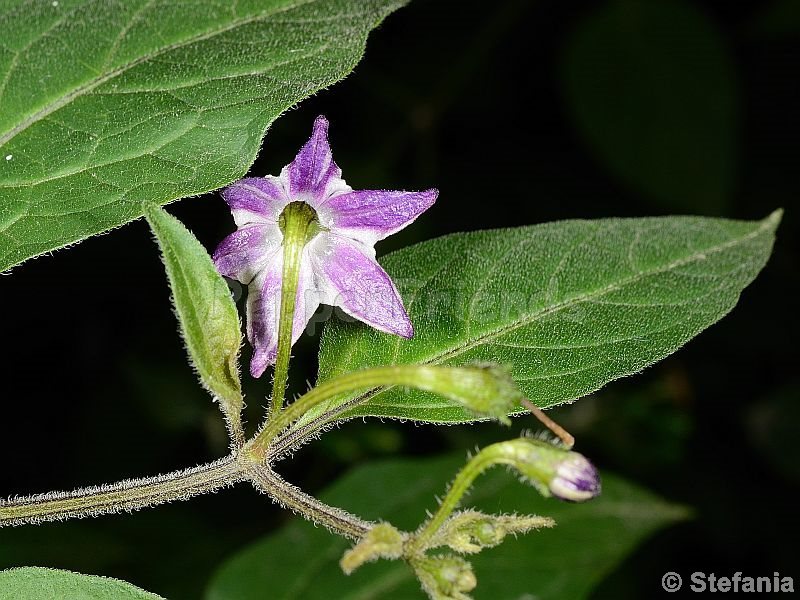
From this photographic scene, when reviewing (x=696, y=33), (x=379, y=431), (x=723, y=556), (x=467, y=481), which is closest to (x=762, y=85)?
(x=696, y=33)

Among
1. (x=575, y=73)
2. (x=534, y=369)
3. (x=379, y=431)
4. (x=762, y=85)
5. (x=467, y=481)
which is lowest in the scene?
(x=467, y=481)

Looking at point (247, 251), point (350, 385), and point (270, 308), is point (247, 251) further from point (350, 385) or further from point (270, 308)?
point (350, 385)

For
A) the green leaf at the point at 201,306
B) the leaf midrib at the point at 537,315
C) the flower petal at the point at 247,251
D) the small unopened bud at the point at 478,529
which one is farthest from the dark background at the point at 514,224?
the small unopened bud at the point at 478,529

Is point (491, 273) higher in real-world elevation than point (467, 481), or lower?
higher

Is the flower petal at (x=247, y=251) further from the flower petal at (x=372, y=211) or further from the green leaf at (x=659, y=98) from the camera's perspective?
the green leaf at (x=659, y=98)

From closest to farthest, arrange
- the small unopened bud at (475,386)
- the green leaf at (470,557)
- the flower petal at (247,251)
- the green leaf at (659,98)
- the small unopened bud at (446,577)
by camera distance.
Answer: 1. the small unopened bud at (475,386)
2. the small unopened bud at (446,577)
3. the flower petal at (247,251)
4. the green leaf at (470,557)
5. the green leaf at (659,98)

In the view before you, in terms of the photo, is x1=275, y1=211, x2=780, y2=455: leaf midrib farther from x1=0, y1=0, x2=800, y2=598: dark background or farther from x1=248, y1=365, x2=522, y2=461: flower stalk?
x1=0, y1=0, x2=800, y2=598: dark background

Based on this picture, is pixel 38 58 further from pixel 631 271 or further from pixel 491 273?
pixel 631 271
